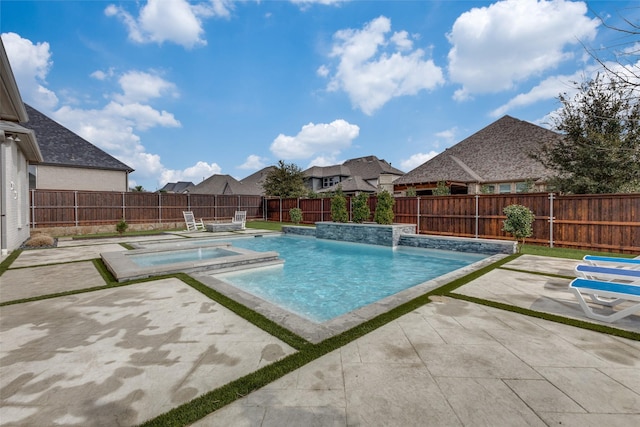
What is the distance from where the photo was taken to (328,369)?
91.9 inches

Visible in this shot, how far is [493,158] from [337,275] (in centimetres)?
1759

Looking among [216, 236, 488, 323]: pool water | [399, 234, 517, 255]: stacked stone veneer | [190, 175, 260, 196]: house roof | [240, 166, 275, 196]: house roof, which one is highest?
[240, 166, 275, 196]: house roof

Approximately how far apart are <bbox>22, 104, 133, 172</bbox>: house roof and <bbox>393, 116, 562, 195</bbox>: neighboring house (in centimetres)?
2015

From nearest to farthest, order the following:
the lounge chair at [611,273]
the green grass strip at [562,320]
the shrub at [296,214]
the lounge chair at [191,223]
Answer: the green grass strip at [562,320] < the lounge chair at [611,273] < the lounge chair at [191,223] < the shrub at [296,214]

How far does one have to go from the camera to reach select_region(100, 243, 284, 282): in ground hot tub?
5586 mm

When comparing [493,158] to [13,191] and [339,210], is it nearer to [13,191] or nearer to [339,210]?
[339,210]

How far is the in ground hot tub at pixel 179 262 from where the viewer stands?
220 inches

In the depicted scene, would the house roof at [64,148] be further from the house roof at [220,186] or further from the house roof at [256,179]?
the house roof at [256,179]

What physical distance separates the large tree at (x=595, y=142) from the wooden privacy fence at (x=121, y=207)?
61.9 feet

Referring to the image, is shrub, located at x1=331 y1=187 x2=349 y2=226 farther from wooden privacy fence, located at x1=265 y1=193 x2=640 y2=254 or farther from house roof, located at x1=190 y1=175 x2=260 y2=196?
house roof, located at x1=190 y1=175 x2=260 y2=196

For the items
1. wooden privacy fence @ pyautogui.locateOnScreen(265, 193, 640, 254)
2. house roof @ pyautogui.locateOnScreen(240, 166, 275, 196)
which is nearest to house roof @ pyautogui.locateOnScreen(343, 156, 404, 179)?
house roof @ pyautogui.locateOnScreen(240, 166, 275, 196)

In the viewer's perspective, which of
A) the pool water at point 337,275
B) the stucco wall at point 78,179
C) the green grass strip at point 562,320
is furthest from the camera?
the stucco wall at point 78,179

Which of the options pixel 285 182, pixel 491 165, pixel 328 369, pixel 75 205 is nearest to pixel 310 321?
pixel 328 369

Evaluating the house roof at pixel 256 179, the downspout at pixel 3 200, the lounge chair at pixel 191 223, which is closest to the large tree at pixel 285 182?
the lounge chair at pixel 191 223
